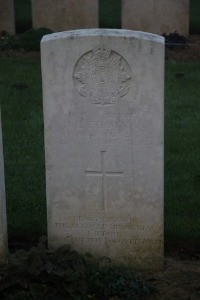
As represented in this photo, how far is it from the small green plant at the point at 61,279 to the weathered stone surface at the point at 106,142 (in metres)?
0.31

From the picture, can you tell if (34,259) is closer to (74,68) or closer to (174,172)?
(74,68)

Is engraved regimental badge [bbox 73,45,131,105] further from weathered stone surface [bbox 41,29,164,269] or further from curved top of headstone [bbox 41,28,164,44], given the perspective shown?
curved top of headstone [bbox 41,28,164,44]


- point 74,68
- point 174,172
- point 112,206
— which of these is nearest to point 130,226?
point 112,206

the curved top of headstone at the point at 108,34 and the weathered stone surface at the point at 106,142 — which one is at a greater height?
the curved top of headstone at the point at 108,34

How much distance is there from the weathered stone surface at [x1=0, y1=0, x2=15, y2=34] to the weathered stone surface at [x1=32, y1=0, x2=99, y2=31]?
42 cm

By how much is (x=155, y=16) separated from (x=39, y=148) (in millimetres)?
6765

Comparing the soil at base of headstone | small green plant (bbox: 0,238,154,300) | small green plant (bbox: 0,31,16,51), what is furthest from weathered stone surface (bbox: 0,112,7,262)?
small green plant (bbox: 0,31,16,51)

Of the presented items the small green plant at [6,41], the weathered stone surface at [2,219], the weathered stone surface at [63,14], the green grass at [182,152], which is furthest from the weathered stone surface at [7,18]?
the weathered stone surface at [2,219]

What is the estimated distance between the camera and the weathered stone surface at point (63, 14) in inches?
581

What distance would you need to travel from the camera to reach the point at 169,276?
5.96 m

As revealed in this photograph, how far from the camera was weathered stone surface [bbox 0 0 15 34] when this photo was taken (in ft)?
48.2

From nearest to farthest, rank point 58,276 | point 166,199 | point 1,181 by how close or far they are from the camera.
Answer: point 58,276 < point 1,181 < point 166,199

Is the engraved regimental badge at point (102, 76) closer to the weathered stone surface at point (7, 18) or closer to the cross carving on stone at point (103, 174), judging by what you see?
the cross carving on stone at point (103, 174)

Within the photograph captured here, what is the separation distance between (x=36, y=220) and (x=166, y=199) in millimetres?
1286
